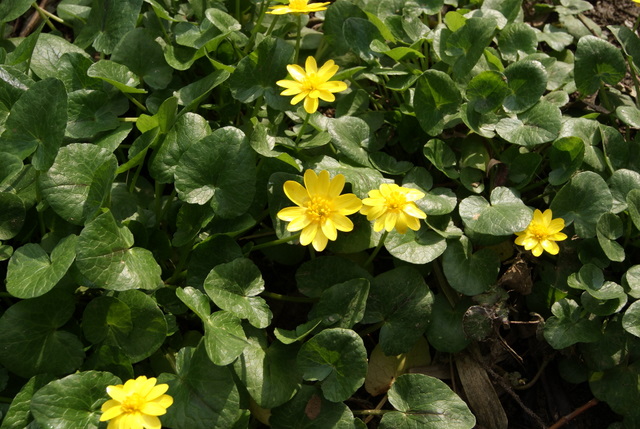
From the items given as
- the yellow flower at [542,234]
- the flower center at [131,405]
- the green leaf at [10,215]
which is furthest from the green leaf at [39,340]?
the yellow flower at [542,234]

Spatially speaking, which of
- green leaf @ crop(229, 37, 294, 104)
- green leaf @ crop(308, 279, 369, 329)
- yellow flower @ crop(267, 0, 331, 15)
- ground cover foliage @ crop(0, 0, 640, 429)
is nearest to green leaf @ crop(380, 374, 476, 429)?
ground cover foliage @ crop(0, 0, 640, 429)

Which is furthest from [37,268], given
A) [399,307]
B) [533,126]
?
[533,126]

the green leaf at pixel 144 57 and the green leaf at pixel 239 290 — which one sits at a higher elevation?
the green leaf at pixel 144 57

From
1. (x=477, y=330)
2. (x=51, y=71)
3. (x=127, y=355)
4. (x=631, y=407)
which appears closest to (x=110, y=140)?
(x=51, y=71)

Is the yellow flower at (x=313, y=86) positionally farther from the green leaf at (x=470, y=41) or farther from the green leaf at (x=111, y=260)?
the green leaf at (x=111, y=260)

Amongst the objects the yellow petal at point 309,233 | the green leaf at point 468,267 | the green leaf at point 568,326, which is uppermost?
the yellow petal at point 309,233

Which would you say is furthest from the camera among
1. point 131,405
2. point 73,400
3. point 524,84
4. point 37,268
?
point 524,84

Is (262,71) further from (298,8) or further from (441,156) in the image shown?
(441,156)
